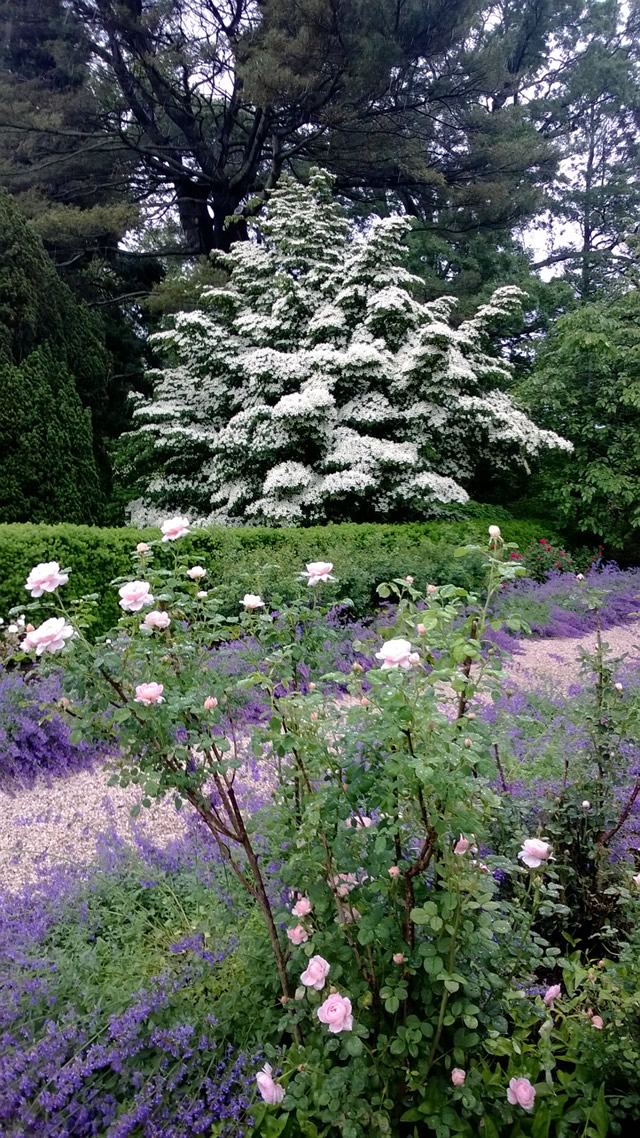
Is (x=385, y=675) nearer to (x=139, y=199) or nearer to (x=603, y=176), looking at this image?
(x=139, y=199)

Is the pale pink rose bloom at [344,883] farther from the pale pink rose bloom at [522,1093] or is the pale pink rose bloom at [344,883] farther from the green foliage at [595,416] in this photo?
the green foliage at [595,416]

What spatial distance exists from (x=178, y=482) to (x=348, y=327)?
2.86 meters

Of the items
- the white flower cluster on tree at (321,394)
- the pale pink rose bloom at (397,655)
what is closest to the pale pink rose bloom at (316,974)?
the pale pink rose bloom at (397,655)

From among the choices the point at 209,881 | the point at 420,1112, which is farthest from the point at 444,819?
the point at 209,881

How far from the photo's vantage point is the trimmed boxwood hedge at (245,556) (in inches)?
170

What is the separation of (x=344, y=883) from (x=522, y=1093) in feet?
1.36

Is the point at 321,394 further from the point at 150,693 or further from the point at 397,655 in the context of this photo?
the point at 397,655

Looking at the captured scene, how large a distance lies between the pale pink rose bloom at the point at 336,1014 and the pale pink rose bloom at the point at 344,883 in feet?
0.66

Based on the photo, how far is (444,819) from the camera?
1142 millimetres

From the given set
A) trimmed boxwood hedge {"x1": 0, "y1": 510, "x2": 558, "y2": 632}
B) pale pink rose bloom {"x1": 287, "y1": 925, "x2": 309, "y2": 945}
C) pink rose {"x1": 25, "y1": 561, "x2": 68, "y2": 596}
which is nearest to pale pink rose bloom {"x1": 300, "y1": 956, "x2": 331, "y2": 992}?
pale pink rose bloom {"x1": 287, "y1": 925, "x2": 309, "y2": 945}

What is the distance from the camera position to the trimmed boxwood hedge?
4312 mm

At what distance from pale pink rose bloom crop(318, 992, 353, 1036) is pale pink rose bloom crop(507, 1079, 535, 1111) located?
0.30 meters

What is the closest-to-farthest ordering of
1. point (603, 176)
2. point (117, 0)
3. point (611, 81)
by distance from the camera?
point (117, 0) → point (611, 81) → point (603, 176)

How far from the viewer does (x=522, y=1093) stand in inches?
42.6
